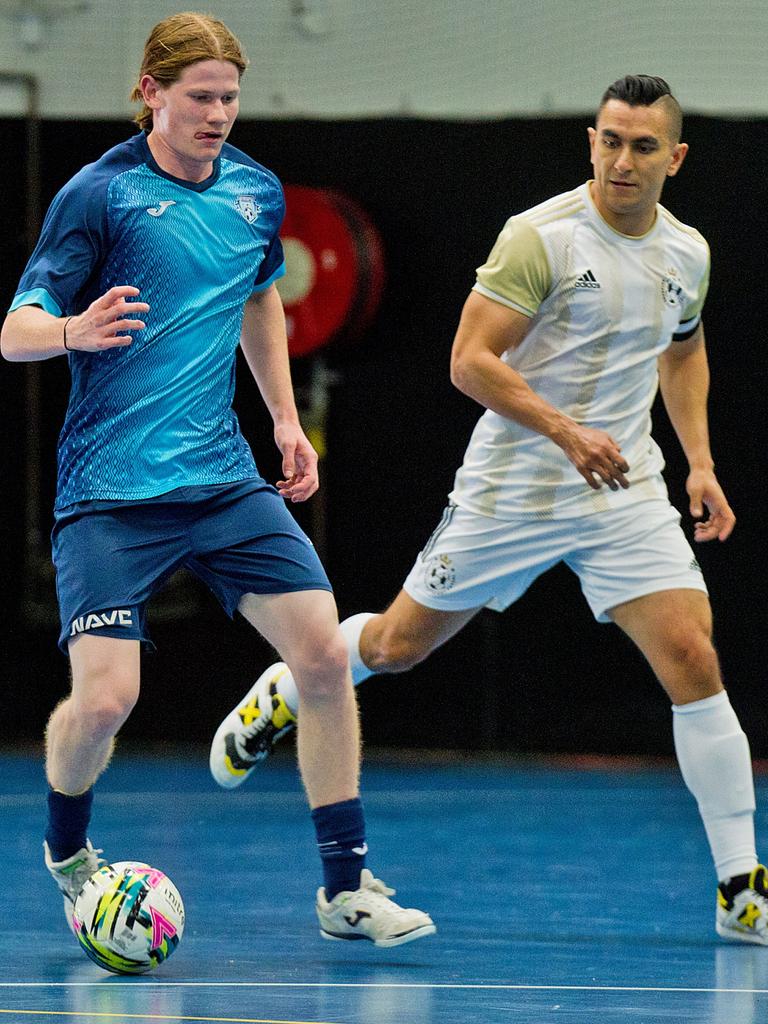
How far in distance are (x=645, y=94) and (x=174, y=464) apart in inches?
63.5

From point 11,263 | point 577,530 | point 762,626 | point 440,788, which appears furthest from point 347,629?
point 11,263

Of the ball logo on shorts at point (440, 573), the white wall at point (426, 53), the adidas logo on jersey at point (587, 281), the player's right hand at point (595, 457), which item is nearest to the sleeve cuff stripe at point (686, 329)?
the adidas logo on jersey at point (587, 281)

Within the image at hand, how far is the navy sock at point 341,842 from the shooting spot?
14.7ft

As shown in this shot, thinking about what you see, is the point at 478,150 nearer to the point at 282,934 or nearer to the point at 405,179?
the point at 405,179

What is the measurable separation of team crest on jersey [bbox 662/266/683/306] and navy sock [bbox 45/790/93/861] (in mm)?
1999

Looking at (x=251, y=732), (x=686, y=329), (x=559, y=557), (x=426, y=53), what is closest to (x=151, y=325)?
(x=559, y=557)

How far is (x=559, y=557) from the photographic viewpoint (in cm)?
518

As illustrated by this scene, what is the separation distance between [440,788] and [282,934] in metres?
3.18

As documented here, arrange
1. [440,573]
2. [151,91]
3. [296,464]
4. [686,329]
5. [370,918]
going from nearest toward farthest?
[151,91], [370,918], [296,464], [440,573], [686,329]

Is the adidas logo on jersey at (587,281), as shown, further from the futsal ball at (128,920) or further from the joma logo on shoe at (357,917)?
the futsal ball at (128,920)

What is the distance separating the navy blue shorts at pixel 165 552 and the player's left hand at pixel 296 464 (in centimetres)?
7

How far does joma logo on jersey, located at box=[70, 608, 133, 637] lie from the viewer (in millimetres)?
4230

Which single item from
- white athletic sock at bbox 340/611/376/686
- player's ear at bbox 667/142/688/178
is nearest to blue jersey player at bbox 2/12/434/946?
white athletic sock at bbox 340/611/376/686

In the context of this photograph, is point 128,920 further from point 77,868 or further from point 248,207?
point 248,207
